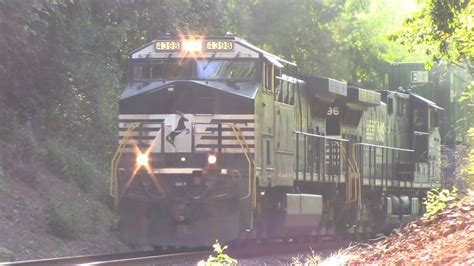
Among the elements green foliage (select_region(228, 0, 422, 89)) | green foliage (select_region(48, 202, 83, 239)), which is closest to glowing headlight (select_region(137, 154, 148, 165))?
green foliage (select_region(48, 202, 83, 239))

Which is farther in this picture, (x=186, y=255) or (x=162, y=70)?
(x=162, y=70)

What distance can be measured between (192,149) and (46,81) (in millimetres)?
6485

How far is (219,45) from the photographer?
40.7 feet

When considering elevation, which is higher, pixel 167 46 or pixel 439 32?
pixel 439 32

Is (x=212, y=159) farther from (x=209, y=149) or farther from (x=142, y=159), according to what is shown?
(x=142, y=159)

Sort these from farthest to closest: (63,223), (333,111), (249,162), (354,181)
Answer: (333,111), (354,181), (63,223), (249,162)

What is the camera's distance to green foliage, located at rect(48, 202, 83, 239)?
14.3 m

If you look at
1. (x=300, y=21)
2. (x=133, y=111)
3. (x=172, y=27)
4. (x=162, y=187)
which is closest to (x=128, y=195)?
(x=162, y=187)

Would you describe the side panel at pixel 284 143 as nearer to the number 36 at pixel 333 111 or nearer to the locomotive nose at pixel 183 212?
the locomotive nose at pixel 183 212

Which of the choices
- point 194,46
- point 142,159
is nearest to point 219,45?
point 194,46

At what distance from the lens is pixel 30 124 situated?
62.2 feet

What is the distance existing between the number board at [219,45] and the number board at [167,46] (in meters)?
0.50

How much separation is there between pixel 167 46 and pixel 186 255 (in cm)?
356

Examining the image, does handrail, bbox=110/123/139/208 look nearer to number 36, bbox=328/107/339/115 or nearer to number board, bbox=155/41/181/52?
number board, bbox=155/41/181/52
